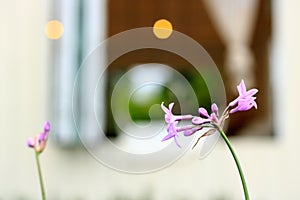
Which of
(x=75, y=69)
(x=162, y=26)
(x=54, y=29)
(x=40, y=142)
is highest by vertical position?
(x=162, y=26)

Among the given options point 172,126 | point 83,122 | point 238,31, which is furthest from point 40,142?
point 238,31

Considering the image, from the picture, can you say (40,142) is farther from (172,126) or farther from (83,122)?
(83,122)

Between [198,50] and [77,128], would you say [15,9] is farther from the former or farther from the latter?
[198,50]

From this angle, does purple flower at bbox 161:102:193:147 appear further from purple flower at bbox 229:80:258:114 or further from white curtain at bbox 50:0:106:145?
white curtain at bbox 50:0:106:145

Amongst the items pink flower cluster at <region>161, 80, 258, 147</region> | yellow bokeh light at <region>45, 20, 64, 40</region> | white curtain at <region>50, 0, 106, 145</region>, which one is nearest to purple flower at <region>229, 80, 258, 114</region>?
Answer: pink flower cluster at <region>161, 80, 258, 147</region>

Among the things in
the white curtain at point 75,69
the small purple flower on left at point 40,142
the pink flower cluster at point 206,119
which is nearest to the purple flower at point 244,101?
the pink flower cluster at point 206,119

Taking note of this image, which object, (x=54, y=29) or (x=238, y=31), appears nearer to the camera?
(x=54, y=29)

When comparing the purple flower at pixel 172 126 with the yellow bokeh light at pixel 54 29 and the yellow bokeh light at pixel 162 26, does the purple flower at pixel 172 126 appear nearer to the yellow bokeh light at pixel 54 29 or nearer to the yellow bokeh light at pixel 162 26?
the yellow bokeh light at pixel 54 29

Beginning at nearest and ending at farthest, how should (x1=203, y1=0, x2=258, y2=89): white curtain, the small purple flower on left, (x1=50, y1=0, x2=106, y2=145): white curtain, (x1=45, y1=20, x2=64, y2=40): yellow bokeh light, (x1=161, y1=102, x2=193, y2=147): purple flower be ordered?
(x1=161, y1=102, x2=193, y2=147): purple flower < the small purple flower on left < (x1=50, y1=0, x2=106, y2=145): white curtain < (x1=45, y1=20, x2=64, y2=40): yellow bokeh light < (x1=203, y1=0, x2=258, y2=89): white curtain
